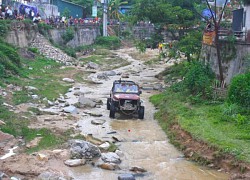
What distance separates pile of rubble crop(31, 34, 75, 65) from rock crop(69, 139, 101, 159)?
1078 inches

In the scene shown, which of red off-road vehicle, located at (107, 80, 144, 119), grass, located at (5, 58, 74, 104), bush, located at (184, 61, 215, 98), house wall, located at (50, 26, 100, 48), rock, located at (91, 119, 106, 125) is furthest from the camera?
house wall, located at (50, 26, 100, 48)

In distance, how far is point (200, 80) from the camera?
24.7 m

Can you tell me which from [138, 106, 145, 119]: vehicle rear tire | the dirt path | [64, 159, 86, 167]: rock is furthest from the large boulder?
[138, 106, 145, 119]: vehicle rear tire

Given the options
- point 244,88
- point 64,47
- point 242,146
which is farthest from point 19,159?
point 64,47

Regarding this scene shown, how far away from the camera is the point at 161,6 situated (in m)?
34.3

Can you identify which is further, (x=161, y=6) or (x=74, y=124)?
(x=161, y=6)

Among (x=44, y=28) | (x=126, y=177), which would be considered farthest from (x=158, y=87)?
(x=126, y=177)

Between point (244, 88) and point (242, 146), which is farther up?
point (244, 88)

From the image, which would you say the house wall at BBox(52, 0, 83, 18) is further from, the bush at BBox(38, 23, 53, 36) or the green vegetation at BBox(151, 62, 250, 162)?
the green vegetation at BBox(151, 62, 250, 162)

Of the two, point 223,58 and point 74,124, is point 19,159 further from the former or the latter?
point 223,58

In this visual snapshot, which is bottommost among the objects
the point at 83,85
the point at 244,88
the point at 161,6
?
the point at 83,85

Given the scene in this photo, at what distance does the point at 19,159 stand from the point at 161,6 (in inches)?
867

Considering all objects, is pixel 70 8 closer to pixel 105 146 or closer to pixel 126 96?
pixel 126 96

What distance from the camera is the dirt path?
15.0 metres
